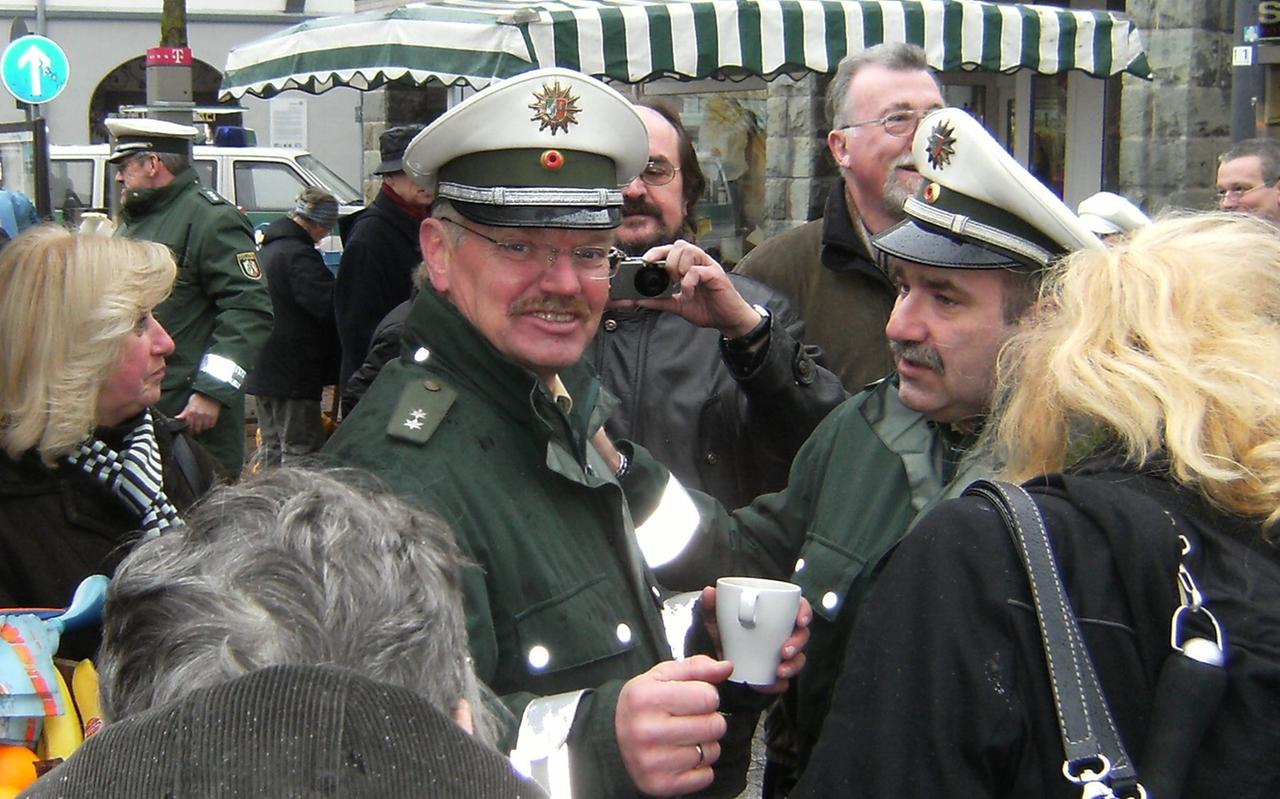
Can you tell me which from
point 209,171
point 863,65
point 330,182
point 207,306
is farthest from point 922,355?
point 330,182

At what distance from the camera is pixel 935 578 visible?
1.45 meters

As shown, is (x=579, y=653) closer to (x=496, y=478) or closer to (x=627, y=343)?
(x=496, y=478)

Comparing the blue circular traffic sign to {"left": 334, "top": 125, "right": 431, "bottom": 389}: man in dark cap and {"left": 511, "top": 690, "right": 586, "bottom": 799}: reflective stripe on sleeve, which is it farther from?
{"left": 511, "top": 690, "right": 586, "bottom": 799}: reflective stripe on sleeve

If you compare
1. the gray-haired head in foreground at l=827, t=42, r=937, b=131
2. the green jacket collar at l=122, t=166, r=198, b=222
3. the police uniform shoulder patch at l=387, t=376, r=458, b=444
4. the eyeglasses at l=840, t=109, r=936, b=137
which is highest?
the gray-haired head in foreground at l=827, t=42, r=937, b=131

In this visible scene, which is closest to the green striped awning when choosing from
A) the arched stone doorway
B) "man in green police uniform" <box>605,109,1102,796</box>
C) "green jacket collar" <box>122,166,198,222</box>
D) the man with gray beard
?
"green jacket collar" <box>122,166,198,222</box>

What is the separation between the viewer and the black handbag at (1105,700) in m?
1.32

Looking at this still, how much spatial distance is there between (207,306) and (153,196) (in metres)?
0.55

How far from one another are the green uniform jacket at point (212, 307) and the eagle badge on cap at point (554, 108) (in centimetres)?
346

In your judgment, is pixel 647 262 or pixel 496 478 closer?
pixel 496 478

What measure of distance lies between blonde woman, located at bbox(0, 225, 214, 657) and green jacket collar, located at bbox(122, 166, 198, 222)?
2984 millimetres

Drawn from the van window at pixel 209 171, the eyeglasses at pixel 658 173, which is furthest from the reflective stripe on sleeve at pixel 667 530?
the van window at pixel 209 171

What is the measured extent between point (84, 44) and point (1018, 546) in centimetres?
2430

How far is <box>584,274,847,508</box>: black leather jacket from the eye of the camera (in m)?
3.04

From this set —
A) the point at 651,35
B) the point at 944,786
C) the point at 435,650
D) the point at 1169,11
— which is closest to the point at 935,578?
the point at 944,786
